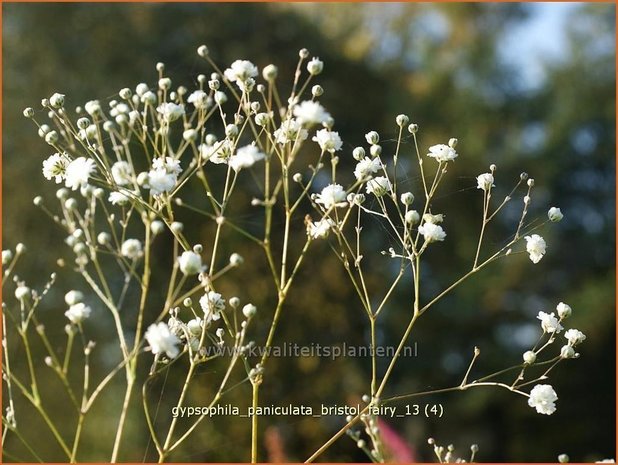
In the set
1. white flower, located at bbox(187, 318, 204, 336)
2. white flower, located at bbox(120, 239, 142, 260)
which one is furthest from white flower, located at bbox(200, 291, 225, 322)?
white flower, located at bbox(120, 239, 142, 260)

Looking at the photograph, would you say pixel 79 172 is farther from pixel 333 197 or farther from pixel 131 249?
pixel 333 197

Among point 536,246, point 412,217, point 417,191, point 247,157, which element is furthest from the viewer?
point 417,191

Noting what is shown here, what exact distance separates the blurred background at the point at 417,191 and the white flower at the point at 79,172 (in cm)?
254

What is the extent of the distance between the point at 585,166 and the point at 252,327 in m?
3.51

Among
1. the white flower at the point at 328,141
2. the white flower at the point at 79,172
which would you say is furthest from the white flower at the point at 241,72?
the white flower at the point at 79,172

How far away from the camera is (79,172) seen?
3.34ft

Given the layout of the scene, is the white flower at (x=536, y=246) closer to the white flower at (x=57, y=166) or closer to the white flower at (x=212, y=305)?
the white flower at (x=212, y=305)

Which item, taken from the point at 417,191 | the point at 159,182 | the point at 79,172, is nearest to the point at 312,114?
the point at 159,182

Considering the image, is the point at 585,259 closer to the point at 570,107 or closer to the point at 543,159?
the point at 543,159

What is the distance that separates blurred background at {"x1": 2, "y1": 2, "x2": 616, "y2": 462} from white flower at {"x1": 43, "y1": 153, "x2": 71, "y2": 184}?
2.47 m

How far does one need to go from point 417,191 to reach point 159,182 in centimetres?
301

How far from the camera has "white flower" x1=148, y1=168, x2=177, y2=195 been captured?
97 cm

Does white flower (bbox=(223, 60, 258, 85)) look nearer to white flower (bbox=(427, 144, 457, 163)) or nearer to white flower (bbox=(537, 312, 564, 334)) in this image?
white flower (bbox=(427, 144, 457, 163))

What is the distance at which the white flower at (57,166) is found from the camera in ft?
3.63
